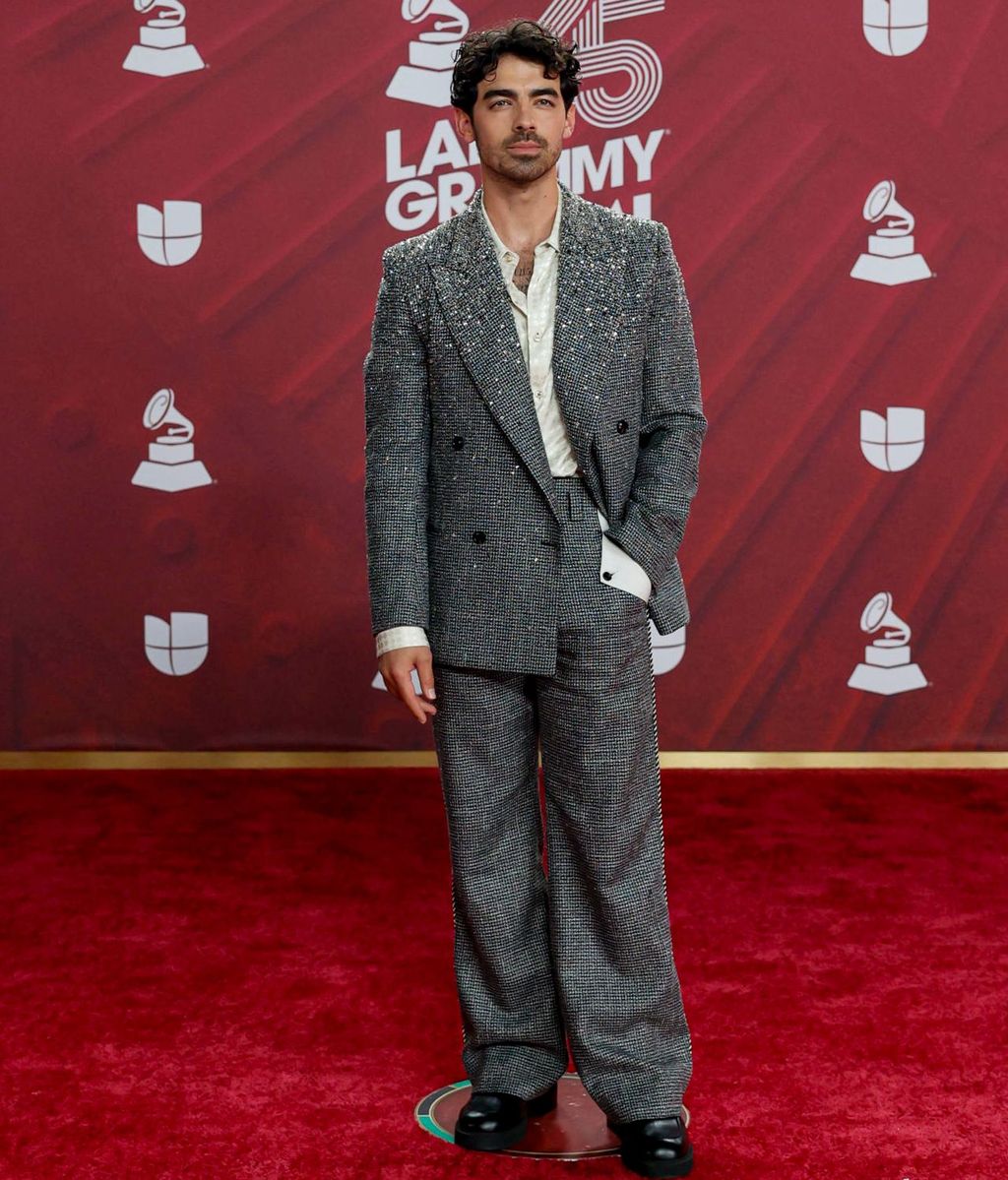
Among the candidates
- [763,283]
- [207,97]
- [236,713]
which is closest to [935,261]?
[763,283]

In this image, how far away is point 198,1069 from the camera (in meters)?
2.33

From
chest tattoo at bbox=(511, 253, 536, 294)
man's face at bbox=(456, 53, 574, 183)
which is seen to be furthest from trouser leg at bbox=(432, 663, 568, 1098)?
man's face at bbox=(456, 53, 574, 183)

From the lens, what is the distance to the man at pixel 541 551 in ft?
6.49

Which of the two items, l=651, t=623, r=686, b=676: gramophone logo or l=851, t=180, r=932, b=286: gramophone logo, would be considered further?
l=651, t=623, r=686, b=676: gramophone logo

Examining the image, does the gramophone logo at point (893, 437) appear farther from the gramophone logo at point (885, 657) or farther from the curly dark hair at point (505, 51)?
the curly dark hair at point (505, 51)

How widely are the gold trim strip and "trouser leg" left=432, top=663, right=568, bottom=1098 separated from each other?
84.7 inches

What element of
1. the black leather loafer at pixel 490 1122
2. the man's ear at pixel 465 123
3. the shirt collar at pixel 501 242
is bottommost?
the black leather loafer at pixel 490 1122

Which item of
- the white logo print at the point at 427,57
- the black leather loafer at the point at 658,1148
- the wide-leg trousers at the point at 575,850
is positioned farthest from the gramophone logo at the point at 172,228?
the black leather loafer at the point at 658,1148

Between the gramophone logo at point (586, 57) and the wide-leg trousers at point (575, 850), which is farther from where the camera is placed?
the gramophone logo at point (586, 57)

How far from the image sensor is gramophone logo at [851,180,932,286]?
4.09 metres

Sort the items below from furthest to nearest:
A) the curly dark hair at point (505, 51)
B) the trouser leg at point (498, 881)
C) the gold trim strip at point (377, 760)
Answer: the gold trim strip at point (377, 760) → the trouser leg at point (498, 881) → the curly dark hair at point (505, 51)

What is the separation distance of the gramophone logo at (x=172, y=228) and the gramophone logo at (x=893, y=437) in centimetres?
187

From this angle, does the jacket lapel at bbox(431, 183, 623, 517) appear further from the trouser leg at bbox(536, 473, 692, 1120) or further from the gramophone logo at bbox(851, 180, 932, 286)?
the gramophone logo at bbox(851, 180, 932, 286)

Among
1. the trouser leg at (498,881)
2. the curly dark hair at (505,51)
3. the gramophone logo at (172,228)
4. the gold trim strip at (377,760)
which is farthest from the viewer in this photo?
the gold trim strip at (377,760)
